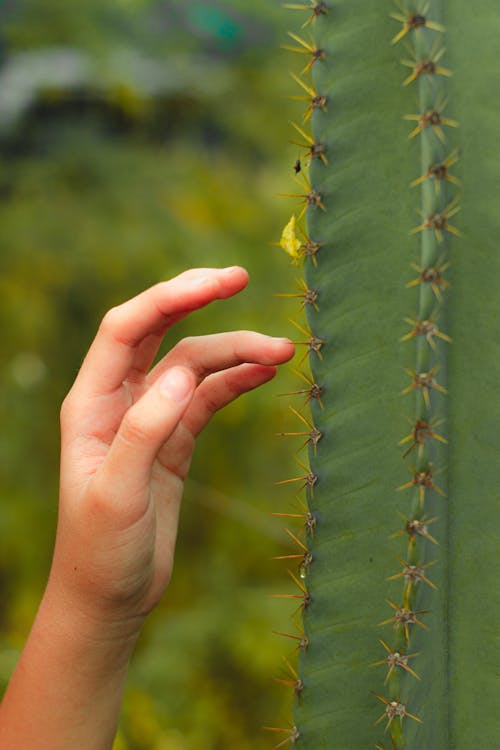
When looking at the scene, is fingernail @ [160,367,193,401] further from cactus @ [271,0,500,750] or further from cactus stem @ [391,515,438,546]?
cactus stem @ [391,515,438,546]

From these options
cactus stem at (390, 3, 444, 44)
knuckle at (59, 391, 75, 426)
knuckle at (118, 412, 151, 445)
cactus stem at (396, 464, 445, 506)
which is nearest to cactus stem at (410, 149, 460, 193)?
cactus stem at (390, 3, 444, 44)

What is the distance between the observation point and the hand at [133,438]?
49.3 inches

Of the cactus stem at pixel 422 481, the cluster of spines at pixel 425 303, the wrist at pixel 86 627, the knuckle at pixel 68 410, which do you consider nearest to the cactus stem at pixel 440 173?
the cluster of spines at pixel 425 303

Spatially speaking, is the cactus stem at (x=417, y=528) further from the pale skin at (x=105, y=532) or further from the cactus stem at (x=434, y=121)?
the cactus stem at (x=434, y=121)

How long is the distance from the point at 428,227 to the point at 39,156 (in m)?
2.27

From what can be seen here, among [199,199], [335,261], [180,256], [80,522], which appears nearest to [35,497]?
[180,256]

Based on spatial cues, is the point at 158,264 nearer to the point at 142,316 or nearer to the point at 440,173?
the point at 142,316

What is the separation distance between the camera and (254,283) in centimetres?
330

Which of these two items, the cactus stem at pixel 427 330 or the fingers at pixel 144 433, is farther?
the fingers at pixel 144 433

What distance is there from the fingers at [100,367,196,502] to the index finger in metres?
0.12

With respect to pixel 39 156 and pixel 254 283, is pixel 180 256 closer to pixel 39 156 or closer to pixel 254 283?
pixel 254 283

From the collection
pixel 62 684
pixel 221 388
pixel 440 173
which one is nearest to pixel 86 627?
pixel 62 684

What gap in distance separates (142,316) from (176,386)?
165 millimetres

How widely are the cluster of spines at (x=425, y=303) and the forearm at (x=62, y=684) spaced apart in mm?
456
